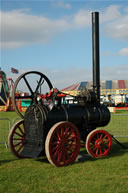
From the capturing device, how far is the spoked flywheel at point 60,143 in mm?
5386

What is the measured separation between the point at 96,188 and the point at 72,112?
2.30 m

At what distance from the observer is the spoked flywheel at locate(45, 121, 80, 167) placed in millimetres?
5386

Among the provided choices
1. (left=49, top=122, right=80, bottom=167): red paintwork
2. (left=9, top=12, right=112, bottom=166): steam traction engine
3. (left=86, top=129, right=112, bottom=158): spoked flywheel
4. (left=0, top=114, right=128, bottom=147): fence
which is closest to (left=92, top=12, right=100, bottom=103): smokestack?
(left=9, top=12, right=112, bottom=166): steam traction engine

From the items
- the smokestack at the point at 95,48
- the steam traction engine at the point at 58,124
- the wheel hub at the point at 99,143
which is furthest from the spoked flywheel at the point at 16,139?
the smokestack at the point at 95,48

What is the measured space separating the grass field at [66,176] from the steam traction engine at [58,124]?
24cm

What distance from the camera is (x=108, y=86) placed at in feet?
128

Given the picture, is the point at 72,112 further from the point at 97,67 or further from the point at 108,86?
the point at 108,86

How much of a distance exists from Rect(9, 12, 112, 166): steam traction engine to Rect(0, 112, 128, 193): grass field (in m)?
0.24

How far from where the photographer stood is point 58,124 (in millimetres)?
5516

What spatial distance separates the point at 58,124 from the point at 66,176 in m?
1.10

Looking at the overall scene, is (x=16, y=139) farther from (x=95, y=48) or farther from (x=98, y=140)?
(x=95, y=48)

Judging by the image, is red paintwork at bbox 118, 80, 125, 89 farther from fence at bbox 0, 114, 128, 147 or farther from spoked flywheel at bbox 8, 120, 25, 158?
spoked flywheel at bbox 8, 120, 25, 158

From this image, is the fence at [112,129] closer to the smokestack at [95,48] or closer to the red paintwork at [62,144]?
the red paintwork at [62,144]

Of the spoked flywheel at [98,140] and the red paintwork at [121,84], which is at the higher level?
the red paintwork at [121,84]
